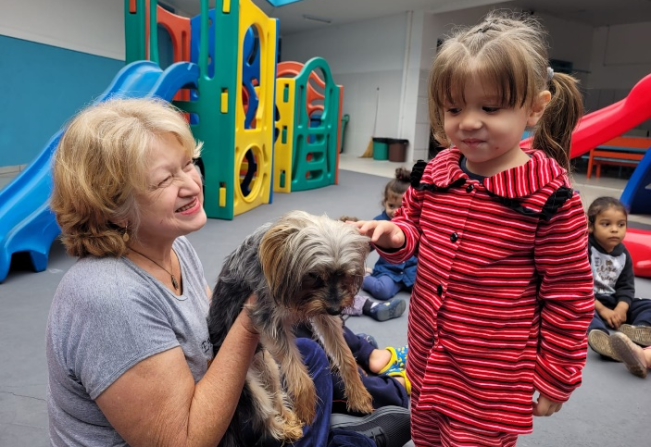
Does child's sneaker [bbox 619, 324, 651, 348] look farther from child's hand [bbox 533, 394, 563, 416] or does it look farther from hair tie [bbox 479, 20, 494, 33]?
hair tie [bbox 479, 20, 494, 33]

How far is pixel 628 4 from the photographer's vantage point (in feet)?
41.4

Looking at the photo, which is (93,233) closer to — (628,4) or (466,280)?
(466,280)

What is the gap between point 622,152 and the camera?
11562mm

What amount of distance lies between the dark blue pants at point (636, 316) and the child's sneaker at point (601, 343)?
0.12 meters

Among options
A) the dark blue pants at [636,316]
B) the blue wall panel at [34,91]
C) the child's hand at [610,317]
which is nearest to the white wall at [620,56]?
the dark blue pants at [636,316]

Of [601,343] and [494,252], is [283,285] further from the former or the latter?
[601,343]

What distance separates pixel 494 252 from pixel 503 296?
0.13m

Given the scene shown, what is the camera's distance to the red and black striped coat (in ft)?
4.18

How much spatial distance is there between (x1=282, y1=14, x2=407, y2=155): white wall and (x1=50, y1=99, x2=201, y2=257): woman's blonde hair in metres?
14.0

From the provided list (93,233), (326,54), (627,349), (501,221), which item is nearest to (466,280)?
(501,221)

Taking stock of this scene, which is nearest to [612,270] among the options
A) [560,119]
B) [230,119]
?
[560,119]

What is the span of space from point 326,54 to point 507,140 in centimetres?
1687

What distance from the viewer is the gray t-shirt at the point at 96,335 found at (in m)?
1.08

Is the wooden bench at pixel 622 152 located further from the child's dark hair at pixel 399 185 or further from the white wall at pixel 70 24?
the white wall at pixel 70 24
